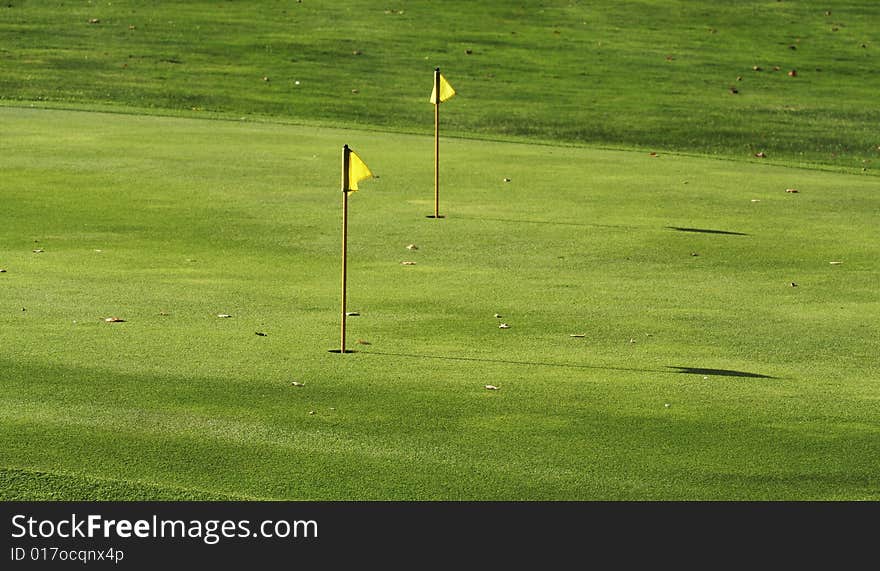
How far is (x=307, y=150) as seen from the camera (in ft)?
65.1

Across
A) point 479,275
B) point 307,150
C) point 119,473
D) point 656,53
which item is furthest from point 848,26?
point 119,473

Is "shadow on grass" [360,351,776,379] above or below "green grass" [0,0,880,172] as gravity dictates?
below

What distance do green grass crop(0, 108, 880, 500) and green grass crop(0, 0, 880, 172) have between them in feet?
20.2

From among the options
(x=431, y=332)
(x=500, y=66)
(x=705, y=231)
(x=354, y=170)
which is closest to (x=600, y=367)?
(x=431, y=332)

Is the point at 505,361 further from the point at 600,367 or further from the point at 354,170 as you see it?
the point at 354,170

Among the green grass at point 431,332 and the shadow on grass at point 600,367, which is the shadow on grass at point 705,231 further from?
the shadow on grass at point 600,367

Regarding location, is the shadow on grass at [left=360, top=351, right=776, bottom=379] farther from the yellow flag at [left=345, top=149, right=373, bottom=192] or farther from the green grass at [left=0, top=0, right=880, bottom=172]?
the green grass at [left=0, top=0, right=880, bottom=172]

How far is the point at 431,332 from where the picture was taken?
10.4 meters

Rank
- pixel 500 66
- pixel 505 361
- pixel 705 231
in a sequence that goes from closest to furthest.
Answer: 1. pixel 505 361
2. pixel 705 231
3. pixel 500 66

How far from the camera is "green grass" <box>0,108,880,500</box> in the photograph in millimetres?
7355

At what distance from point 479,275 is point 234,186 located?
17.0 ft

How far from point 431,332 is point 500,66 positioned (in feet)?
66.5

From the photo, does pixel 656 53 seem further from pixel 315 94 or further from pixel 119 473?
pixel 119 473

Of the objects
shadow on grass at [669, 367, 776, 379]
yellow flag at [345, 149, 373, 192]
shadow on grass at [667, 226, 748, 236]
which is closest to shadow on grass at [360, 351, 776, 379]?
shadow on grass at [669, 367, 776, 379]
